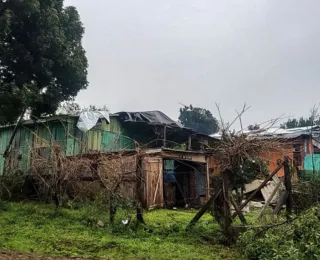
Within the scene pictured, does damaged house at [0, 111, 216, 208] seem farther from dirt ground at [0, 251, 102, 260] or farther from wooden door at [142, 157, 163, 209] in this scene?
dirt ground at [0, 251, 102, 260]

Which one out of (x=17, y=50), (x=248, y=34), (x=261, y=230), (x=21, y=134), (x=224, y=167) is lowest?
(x=261, y=230)

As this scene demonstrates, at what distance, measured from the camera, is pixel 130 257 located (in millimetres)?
5953

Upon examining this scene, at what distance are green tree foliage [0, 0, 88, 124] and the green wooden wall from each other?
1.82 meters

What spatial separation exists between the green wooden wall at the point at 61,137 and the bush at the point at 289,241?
32.6 ft

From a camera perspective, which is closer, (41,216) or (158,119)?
(41,216)

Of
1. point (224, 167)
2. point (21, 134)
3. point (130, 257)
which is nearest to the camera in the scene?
point (130, 257)

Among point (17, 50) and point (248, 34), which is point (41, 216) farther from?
point (248, 34)

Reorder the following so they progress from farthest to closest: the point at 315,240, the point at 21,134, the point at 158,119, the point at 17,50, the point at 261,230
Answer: the point at 158,119, the point at 21,134, the point at 17,50, the point at 261,230, the point at 315,240

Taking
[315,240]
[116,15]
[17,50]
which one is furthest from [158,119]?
[315,240]

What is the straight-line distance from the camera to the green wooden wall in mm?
15344

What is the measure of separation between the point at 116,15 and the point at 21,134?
27.6 ft

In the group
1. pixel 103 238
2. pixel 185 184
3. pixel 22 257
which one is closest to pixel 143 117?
pixel 185 184

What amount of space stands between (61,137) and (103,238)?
9324mm

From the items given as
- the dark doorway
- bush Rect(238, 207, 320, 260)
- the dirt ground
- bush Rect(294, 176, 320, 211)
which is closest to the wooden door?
the dark doorway
